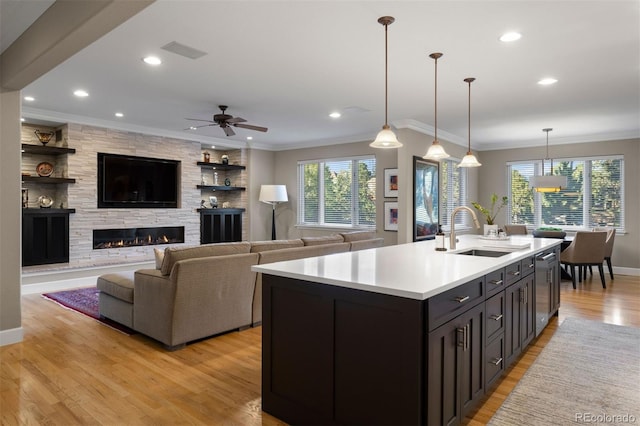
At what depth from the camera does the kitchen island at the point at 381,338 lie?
1.82 meters

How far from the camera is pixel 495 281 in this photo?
8.38 ft

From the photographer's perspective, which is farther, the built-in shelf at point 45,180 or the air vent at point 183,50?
the built-in shelf at point 45,180

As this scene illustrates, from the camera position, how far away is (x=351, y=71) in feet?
12.9

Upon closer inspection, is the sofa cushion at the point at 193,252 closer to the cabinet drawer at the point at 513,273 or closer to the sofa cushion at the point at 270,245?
the sofa cushion at the point at 270,245

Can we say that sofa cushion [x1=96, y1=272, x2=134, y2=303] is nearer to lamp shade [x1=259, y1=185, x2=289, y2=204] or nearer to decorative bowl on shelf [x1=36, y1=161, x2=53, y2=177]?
decorative bowl on shelf [x1=36, y1=161, x2=53, y2=177]

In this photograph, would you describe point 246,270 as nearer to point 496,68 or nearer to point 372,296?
point 372,296

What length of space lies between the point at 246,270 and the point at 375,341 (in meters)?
2.16

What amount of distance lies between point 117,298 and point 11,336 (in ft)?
2.95

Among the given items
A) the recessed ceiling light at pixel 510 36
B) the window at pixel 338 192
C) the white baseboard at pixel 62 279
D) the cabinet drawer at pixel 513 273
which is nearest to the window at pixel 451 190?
the window at pixel 338 192

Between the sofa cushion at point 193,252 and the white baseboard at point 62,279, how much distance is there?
339 centimetres

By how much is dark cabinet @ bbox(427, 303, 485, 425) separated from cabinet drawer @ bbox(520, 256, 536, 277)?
3.21 feet

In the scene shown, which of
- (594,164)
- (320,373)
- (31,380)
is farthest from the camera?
(594,164)

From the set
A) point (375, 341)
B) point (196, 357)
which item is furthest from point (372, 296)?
point (196, 357)

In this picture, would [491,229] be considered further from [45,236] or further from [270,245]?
[45,236]
